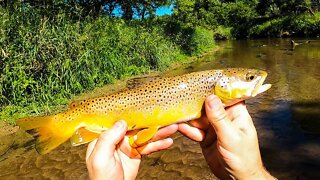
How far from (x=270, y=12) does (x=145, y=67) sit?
179ft

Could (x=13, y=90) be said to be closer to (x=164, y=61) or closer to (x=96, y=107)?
(x=96, y=107)

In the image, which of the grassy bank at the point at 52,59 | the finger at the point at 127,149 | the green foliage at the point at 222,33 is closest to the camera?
the finger at the point at 127,149

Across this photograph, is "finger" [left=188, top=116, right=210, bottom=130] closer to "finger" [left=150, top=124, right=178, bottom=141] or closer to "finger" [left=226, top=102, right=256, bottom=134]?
"finger" [left=150, top=124, right=178, bottom=141]

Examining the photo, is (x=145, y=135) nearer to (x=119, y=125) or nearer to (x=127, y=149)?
(x=119, y=125)

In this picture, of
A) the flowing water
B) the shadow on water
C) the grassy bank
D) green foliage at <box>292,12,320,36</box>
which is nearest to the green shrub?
the grassy bank

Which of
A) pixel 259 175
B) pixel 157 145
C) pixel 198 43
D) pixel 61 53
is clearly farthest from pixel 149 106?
pixel 198 43

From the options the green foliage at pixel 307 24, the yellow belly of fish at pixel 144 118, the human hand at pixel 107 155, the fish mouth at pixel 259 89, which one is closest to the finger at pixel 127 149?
the human hand at pixel 107 155

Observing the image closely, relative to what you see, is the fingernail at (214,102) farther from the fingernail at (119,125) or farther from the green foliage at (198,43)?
the green foliage at (198,43)

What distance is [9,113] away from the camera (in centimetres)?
990

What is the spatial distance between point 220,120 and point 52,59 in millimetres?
9757

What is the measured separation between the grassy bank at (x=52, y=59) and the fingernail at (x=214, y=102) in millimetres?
8082

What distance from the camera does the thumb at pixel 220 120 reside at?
2.94 m

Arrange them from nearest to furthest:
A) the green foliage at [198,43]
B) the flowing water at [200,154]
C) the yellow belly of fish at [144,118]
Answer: the yellow belly of fish at [144,118], the flowing water at [200,154], the green foliage at [198,43]

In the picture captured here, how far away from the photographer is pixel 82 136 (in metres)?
Answer: 3.07
